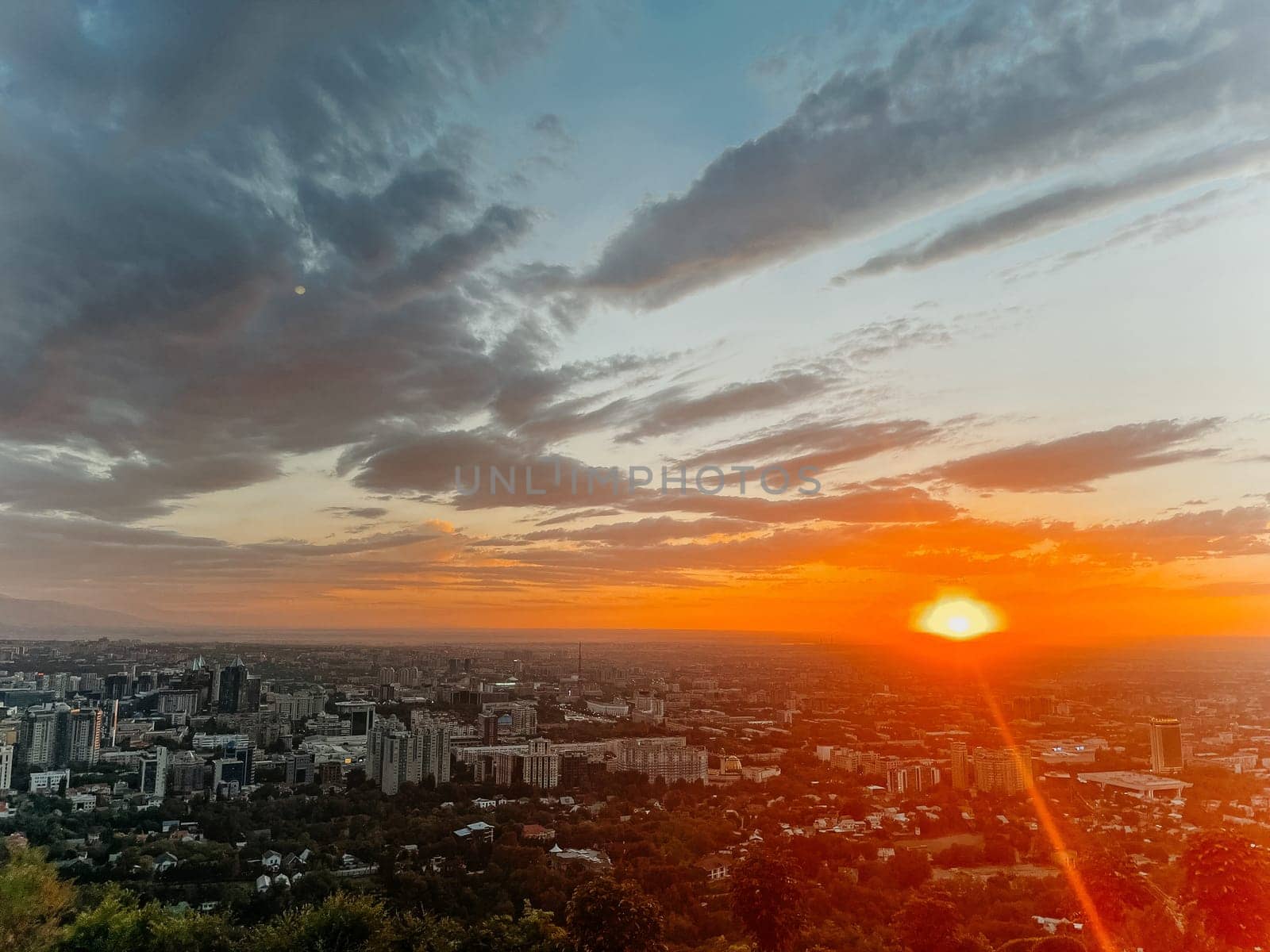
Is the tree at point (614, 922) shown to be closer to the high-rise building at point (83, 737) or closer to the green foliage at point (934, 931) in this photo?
the green foliage at point (934, 931)

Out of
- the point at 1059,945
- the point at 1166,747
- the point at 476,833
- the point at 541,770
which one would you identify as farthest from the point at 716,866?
the point at 1166,747

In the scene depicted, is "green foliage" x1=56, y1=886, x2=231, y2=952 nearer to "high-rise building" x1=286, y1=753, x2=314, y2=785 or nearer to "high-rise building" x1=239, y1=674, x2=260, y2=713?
"high-rise building" x1=286, y1=753, x2=314, y2=785

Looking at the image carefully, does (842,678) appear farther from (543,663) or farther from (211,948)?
(211,948)

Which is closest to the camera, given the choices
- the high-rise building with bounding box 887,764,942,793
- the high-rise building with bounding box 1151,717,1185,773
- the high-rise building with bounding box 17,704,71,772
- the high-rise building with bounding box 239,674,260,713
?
the high-rise building with bounding box 17,704,71,772

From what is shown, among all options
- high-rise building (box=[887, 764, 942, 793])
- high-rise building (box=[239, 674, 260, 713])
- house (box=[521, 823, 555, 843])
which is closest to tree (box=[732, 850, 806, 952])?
house (box=[521, 823, 555, 843])

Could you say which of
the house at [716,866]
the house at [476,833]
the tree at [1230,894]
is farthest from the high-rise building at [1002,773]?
the house at [476,833]
